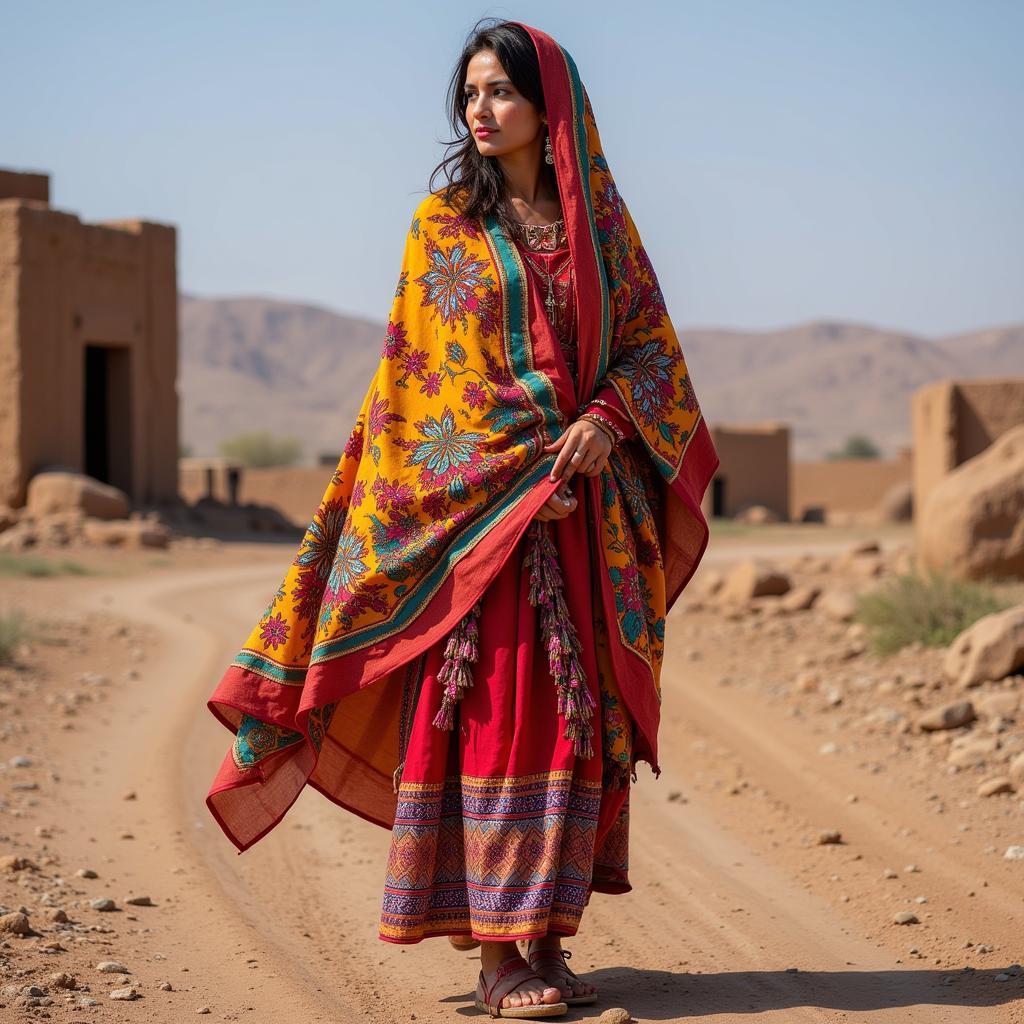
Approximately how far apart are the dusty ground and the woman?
373mm

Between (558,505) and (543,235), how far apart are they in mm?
701

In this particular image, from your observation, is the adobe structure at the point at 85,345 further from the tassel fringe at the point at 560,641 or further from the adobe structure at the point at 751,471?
the tassel fringe at the point at 560,641

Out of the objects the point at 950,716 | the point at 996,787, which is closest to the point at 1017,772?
the point at 996,787

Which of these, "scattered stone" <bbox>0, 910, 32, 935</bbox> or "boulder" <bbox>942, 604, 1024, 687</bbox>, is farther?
"boulder" <bbox>942, 604, 1024, 687</bbox>

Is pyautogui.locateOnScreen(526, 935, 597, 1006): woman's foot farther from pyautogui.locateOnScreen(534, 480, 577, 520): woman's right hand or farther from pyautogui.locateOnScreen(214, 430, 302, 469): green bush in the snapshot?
pyautogui.locateOnScreen(214, 430, 302, 469): green bush

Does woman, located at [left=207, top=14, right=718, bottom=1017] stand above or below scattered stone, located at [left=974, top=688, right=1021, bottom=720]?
above

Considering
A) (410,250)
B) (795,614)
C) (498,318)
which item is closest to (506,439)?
(498,318)

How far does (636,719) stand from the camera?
127 inches

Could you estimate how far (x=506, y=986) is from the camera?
313 cm

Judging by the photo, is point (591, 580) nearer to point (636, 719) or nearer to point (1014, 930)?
point (636, 719)

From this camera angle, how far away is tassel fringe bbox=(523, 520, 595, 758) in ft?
10.1

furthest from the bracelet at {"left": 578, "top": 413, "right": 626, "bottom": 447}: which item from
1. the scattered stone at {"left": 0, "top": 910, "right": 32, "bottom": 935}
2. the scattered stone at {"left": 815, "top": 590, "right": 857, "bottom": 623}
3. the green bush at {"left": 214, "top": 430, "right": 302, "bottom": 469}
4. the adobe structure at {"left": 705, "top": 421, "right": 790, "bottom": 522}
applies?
the green bush at {"left": 214, "top": 430, "right": 302, "bottom": 469}

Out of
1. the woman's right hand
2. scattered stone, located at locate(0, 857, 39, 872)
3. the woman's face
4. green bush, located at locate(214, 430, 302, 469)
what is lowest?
green bush, located at locate(214, 430, 302, 469)

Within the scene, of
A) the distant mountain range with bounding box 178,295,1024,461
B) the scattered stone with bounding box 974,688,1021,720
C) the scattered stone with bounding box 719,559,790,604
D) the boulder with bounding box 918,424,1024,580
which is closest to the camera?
the scattered stone with bounding box 974,688,1021,720
